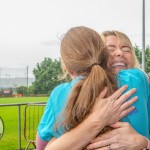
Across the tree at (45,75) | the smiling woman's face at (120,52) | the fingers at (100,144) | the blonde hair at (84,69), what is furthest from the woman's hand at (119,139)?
the tree at (45,75)

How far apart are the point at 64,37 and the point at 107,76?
0.78ft

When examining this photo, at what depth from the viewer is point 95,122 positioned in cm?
137

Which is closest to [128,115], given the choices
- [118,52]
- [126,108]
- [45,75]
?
[126,108]

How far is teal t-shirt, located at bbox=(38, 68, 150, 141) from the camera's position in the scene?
1.39 m

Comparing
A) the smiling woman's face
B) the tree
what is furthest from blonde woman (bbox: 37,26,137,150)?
the tree

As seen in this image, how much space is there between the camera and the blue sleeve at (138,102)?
4.66 ft

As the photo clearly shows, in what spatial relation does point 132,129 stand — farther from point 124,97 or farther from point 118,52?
point 118,52

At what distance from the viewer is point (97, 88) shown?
1337mm

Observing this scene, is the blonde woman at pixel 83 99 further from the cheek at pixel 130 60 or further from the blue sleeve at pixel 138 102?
the cheek at pixel 130 60

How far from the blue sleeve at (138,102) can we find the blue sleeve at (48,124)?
27 centimetres

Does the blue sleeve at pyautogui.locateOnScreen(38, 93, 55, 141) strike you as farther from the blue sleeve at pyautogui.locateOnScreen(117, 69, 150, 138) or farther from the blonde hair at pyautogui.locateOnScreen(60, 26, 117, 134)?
the blue sleeve at pyautogui.locateOnScreen(117, 69, 150, 138)

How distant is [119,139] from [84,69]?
30cm

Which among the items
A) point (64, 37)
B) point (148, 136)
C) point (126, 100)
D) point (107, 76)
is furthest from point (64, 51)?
point (148, 136)

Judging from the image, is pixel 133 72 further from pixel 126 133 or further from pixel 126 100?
pixel 126 133
